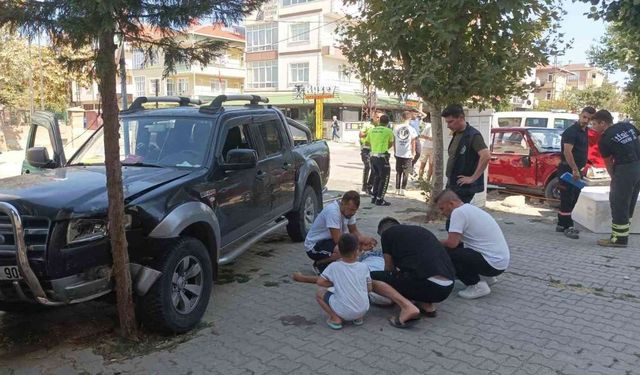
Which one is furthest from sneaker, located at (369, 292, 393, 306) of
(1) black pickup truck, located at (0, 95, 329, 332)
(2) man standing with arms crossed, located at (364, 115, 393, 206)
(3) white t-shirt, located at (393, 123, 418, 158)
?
(3) white t-shirt, located at (393, 123, 418, 158)

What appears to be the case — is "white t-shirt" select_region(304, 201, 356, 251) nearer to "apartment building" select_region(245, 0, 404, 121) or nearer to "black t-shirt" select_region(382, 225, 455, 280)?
"black t-shirt" select_region(382, 225, 455, 280)

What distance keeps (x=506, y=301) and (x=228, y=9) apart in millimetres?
3519

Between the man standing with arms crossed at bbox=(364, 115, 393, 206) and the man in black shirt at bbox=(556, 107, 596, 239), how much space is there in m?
3.43

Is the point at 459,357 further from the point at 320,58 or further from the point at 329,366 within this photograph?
the point at 320,58

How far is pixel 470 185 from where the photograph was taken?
6.28 m

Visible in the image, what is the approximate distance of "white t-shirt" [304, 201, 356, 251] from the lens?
5324mm

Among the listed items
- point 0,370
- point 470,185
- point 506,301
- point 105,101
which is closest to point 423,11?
point 470,185

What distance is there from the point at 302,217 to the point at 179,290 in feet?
10.7

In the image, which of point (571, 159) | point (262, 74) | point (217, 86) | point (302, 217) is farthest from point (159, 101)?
point (217, 86)

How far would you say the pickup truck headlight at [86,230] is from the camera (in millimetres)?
3525

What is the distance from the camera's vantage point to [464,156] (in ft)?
20.7

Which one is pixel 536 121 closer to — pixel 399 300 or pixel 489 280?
pixel 489 280

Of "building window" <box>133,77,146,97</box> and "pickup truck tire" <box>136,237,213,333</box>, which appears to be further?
"building window" <box>133,77,146,97</box>

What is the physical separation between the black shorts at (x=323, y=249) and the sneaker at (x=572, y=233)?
4057mm
